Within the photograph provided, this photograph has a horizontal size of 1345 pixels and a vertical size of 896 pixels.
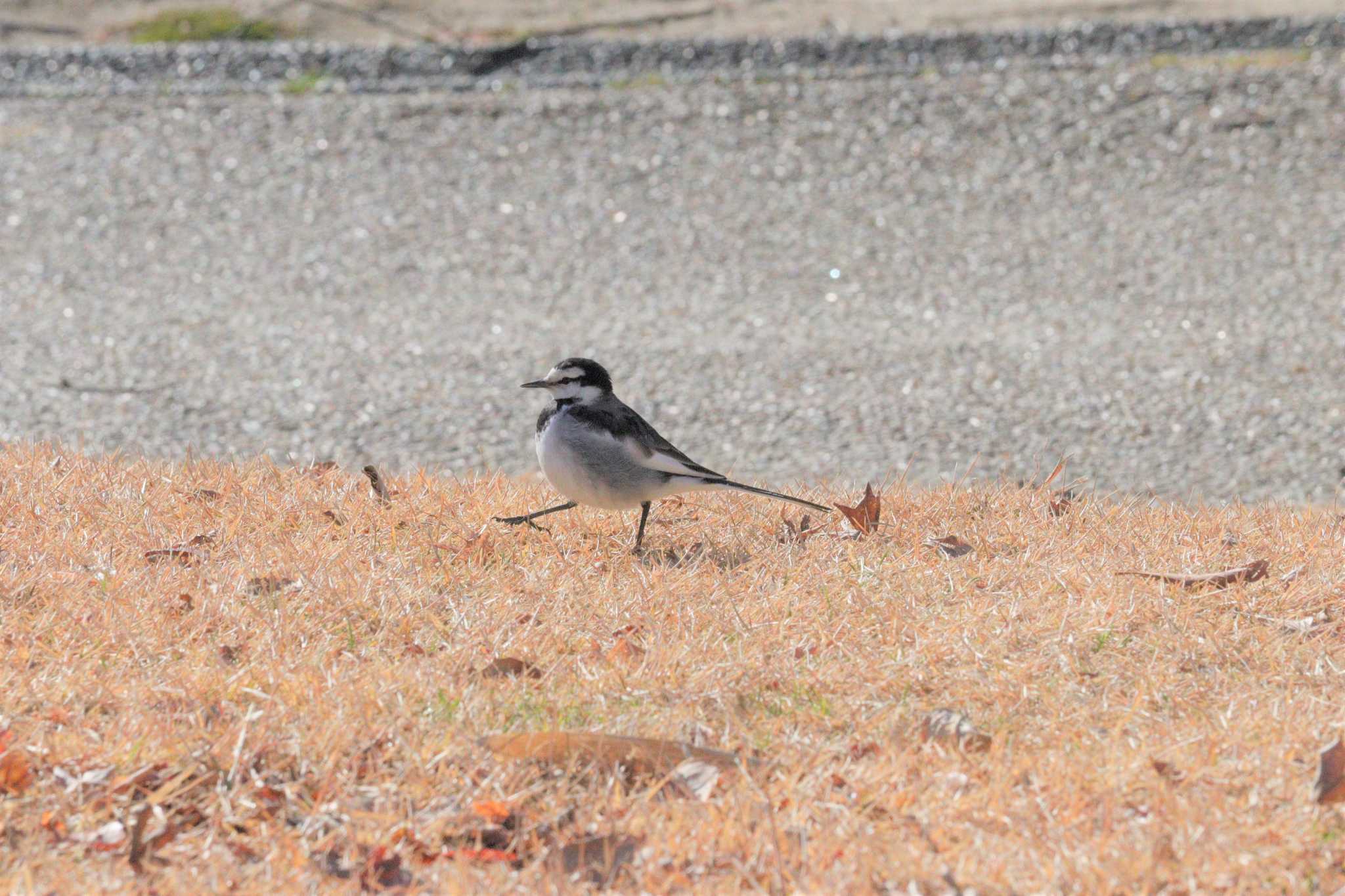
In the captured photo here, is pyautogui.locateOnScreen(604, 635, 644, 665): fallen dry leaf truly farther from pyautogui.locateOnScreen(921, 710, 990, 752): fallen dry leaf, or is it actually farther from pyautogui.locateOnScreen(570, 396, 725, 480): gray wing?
pyautogui.locateOnScreen(570, 396, 725, 480): gray wing

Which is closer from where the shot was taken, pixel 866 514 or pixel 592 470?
pixel 592 470

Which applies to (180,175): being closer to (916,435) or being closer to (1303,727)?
(916,435)

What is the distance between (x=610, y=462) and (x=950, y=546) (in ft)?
3.41

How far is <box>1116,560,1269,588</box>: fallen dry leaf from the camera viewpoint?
4.06 metres

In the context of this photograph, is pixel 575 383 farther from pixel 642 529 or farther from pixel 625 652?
pixel 625 652

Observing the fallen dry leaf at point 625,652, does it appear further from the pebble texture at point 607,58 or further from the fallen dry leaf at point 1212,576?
the pebble texture at point 607,58

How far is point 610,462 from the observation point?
4.45 meters

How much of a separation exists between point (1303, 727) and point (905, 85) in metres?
10.2

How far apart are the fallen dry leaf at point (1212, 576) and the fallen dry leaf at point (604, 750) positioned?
1.60 metres

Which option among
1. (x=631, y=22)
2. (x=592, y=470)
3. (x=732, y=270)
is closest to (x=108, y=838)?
(x=592, y=470)

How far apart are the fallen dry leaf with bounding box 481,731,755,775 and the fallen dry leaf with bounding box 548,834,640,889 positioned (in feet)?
0.82

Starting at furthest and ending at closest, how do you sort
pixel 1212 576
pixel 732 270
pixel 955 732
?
pixel 732 270, pixel 1212 576, pixel 955 732

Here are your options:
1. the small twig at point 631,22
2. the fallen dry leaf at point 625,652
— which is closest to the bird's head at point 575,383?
the fallen dry leaf at point 625,652

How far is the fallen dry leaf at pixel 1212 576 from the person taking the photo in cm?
406
